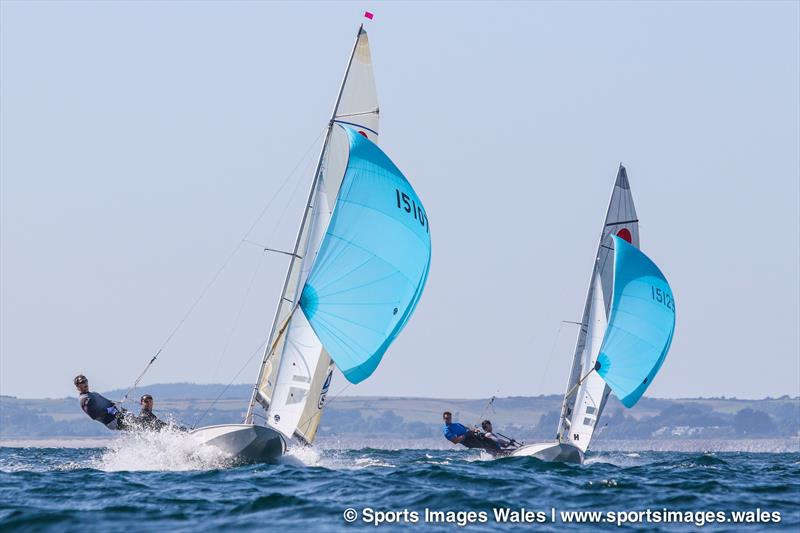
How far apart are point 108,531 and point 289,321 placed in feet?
37.2

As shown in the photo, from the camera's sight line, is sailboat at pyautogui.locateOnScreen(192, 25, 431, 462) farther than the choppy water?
Yes

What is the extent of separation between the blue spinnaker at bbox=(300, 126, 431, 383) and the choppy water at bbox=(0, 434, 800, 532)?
9.00 ft

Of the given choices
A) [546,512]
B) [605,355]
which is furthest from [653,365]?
[546,512]

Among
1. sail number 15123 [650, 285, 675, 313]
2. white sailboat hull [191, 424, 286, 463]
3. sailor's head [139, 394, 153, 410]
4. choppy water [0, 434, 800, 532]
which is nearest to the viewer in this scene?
choppy water [0, 434, 800, 532]

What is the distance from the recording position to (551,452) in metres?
36.8

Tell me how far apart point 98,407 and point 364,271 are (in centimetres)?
616

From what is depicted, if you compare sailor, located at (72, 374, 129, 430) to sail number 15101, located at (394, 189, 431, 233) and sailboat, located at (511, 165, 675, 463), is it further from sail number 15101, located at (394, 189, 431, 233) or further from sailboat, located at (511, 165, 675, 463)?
sailboat, located at (511, 165, 675, 463)

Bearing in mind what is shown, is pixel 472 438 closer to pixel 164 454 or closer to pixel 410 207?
pixel 410 207

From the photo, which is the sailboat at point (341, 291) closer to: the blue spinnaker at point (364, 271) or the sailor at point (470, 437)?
the blue spinnaker at point (364, 271)

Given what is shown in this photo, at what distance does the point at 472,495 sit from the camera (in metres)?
22.8

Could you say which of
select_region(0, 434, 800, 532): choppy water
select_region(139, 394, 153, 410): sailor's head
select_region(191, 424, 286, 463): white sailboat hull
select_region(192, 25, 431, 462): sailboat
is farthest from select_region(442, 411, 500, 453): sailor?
select_region(139, 394, 153, 410): sailor's head

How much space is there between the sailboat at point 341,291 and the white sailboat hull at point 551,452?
884cm

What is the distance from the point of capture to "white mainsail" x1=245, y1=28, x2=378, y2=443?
29000mm

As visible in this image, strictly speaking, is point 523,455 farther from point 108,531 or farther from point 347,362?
point 108,531
